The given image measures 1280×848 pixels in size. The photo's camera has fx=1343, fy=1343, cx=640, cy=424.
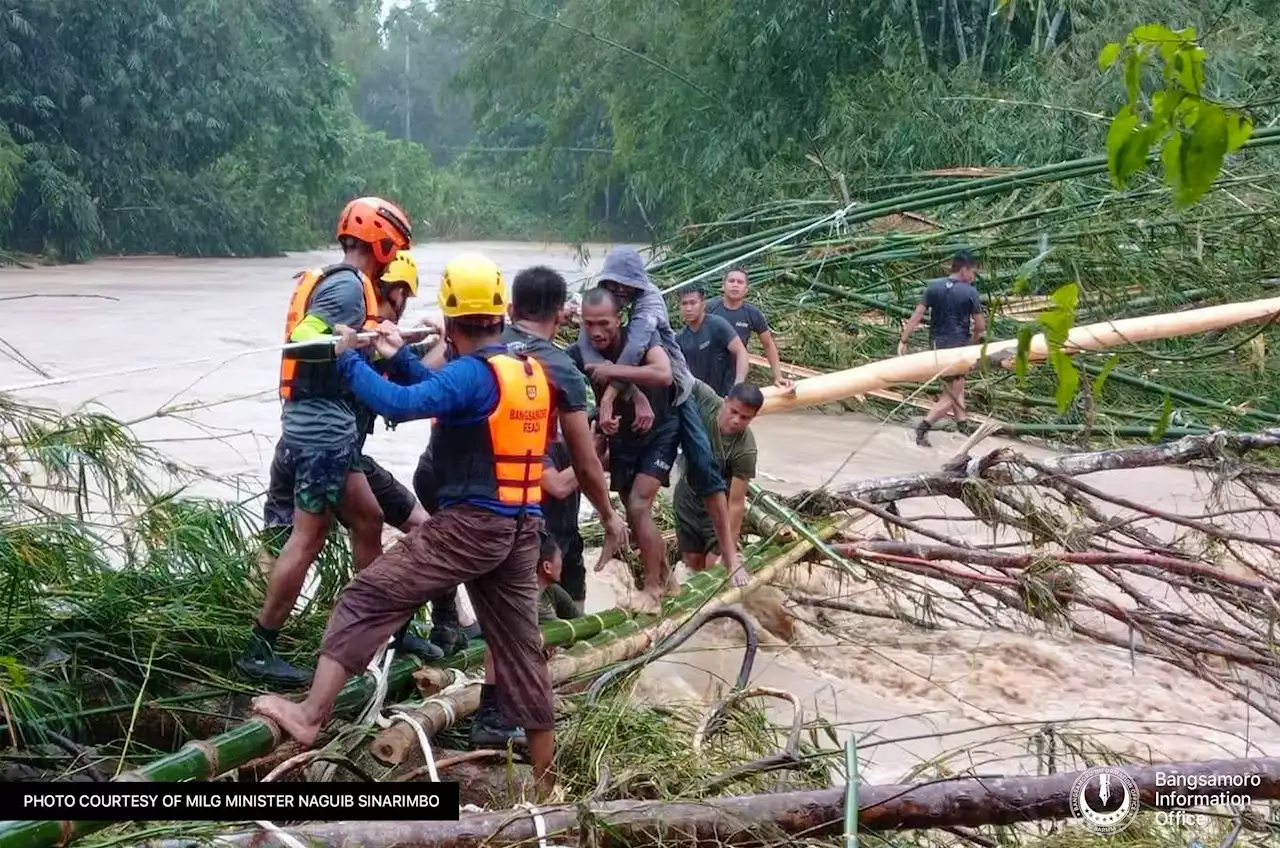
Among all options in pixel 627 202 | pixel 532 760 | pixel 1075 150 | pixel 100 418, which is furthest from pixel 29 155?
pixel 532 760

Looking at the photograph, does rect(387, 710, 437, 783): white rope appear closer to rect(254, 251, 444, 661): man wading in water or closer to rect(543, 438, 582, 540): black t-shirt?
rect(254, 251, 444, 661): man wading in water

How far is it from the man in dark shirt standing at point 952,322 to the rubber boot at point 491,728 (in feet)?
20.7

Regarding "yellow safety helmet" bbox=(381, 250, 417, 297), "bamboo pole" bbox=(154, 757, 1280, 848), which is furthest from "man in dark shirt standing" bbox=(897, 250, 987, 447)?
"bamboo pole" bbox=(154, 757, 1280, 848)

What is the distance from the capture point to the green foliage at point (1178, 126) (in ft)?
5.18

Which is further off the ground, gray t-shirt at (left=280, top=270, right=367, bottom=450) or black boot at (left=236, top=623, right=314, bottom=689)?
gray t-shirt at (left=280, top=270, right=367, bottom=450)

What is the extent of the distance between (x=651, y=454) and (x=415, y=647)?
5.63ft

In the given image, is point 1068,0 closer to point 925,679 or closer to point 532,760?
Result: point 925,679

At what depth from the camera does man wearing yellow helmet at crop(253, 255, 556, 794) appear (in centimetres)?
334

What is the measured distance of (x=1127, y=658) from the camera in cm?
557

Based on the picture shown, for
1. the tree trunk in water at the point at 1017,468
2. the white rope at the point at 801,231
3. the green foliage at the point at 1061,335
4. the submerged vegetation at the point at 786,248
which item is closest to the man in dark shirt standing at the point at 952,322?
the submerged vegetation at the point at 786,248

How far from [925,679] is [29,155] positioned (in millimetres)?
24211

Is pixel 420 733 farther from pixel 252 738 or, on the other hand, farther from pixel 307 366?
pixel 307 366

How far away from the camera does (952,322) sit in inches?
379

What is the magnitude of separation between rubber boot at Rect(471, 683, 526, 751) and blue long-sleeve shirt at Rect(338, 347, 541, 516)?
0.64 m
